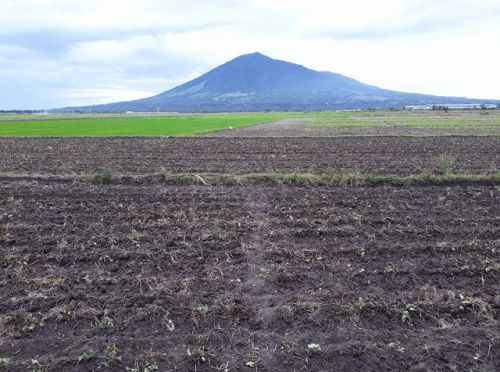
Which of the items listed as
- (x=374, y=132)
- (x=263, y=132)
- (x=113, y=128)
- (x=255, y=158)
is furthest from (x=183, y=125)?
(x=255, y=158)

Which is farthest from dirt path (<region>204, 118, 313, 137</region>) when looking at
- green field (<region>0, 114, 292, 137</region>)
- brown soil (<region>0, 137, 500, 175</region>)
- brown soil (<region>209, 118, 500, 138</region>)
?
brown soil (<region>0, 137, 500, 175</region>)

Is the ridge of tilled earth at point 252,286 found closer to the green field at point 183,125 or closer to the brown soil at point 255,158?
the brown soil at point 255,158

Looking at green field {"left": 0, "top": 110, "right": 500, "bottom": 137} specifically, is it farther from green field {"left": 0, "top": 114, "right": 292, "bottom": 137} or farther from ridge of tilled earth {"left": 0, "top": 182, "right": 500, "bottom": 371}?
ridge of tilled earth {"left": 0, "top": 182, "right": 500, "bottom": 371}

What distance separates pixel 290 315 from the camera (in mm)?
5039

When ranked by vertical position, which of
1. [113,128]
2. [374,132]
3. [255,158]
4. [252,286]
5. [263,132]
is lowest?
[252,286]

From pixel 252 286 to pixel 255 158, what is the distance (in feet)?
42.8

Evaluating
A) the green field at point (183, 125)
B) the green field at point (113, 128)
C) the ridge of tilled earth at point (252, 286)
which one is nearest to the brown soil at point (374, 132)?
the green field at point (183, 125)

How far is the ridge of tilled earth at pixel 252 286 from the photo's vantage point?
14.3ft

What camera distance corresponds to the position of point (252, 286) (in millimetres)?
5809

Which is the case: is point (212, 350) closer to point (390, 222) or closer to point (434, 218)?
point (390, 222)

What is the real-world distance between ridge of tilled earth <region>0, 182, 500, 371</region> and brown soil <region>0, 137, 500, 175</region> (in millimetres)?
5876

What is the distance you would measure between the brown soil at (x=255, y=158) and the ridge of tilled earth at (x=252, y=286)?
5876mm

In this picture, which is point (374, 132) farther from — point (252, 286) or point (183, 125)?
point (252, 286)

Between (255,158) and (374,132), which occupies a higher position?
(374,132)
